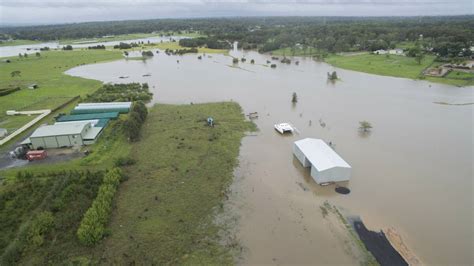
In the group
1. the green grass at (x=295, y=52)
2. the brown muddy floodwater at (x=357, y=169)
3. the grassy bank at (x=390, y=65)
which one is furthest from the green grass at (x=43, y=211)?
the green grass at (x=295, y=52)

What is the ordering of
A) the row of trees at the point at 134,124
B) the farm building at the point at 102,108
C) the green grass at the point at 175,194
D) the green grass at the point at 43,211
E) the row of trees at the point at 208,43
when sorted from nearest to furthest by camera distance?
the green grass at the point at 43,211 → the green grass at the point at 175,194 → the row of trees at the point at 134,124 → the farm building at the point at 102,108 → the row of trees at the point at 208,43

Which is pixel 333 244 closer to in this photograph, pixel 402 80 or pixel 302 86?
pixel 302 86

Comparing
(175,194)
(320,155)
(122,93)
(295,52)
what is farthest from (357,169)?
(295,52)

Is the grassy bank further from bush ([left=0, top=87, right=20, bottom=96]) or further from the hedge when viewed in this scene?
bush ([left=0, top=87, right=20, bottom=96])

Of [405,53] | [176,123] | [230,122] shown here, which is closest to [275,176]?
[230,122]

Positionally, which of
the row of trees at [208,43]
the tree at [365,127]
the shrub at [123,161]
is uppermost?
the row of trees at [208,43]

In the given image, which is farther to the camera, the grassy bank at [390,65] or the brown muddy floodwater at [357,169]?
the grassy bank at [390,65]

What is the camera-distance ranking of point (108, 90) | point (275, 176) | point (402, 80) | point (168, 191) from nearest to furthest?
1. point (168, 191)
2. point (275, 176)
3. point (108, 90)
4. point (402, 80)

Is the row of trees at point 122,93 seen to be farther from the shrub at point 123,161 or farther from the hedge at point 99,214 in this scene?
the hedge at point 99,214
